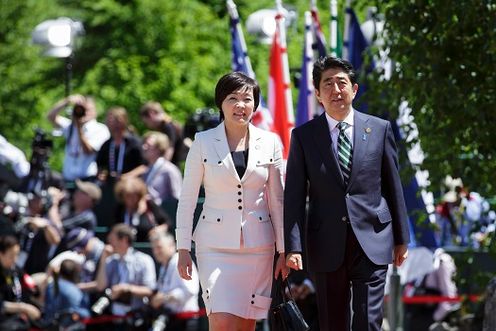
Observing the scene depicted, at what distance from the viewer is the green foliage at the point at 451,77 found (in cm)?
1167

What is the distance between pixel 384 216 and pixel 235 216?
94 cm

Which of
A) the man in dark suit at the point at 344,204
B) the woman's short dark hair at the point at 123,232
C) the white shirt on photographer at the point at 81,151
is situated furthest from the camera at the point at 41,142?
the man in dark suit at the point at 344,204

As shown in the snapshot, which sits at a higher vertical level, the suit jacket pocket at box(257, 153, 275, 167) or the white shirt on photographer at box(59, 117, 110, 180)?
the white shirt on photographer at box(59, 117, 110, 180)

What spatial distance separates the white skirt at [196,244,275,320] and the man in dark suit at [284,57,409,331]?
332mm

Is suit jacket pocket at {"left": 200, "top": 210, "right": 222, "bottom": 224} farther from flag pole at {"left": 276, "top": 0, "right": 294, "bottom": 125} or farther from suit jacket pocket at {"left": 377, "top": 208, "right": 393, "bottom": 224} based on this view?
flag pole at {"left": 276, "top": 0, "right": 294, "bottom": 125}

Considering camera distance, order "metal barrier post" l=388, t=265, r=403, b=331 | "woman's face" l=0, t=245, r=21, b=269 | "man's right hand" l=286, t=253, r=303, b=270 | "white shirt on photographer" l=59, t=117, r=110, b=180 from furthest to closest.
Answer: "white shirt on photographer" l=59, t=117, r=110, b=180
"woman's face" l=0, t=245, r=21, b=269
"metal barrier post" l=388, t=265, r=403, b=331
"man's right hand" l=286, t=253, r=303, b=270

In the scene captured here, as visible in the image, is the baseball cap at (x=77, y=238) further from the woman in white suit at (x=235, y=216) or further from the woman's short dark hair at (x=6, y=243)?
the woman in white suit at (x=235, y=216)

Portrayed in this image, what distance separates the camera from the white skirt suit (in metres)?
9.76

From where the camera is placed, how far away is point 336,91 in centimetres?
960

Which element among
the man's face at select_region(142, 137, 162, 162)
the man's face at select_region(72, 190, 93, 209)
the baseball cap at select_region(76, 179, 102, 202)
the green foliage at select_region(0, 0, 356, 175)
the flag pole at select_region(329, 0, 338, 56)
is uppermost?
the green foliage at select_region(0, 0, 356, 175)

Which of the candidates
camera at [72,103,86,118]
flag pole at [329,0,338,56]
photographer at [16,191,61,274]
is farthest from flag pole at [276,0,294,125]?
photographer at [16,191,61,274]

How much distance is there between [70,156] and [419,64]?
690cm

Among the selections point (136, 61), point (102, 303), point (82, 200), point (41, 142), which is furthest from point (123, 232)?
point (136, 61)

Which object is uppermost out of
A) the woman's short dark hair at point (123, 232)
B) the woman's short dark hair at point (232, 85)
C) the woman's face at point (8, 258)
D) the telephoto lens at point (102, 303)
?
the woman's short dark hair at point (232, 85)
